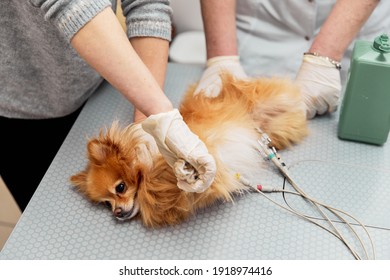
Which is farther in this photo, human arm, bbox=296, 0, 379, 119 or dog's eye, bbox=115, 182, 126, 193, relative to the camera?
human arm, bbox=296, 0, 379, 119

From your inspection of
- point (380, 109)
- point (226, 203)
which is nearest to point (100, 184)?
point (226, 203)

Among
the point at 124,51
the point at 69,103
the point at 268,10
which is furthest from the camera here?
the point at 268,10

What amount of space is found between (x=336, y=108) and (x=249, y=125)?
32 cm

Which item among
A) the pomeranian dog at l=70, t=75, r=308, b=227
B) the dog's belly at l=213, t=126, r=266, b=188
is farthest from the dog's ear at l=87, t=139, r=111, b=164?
the dog's belly at l=213, t=126, r=266, b=188

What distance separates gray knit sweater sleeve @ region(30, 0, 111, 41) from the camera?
803mm

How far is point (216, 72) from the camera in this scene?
1.28m

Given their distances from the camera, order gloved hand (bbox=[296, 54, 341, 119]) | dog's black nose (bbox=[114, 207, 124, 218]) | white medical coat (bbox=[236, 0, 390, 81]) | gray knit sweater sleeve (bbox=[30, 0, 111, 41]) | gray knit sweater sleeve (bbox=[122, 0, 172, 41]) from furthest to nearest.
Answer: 1. white medical coat (bbox=[236, 0, 390, 81])
2. gloved hand (bbox=[296, 54, 341, 119])
3. gray knit sweater sleeve (bbox=[122, 0, 172, 41])
4. dog's black nose (bbox=[114, 207, 124, 218])
5. gray knit sweater sleeve (bbox=[30, 0, 111, 41])

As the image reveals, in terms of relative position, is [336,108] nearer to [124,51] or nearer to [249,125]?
[249,125]

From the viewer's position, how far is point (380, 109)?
105 centimetres

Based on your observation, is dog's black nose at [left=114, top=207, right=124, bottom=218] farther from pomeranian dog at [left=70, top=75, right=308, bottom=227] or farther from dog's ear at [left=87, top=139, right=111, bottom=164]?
dog's ear at [left=87, top=139, right=111, bottom=164]

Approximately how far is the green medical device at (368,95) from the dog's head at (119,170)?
52 cm

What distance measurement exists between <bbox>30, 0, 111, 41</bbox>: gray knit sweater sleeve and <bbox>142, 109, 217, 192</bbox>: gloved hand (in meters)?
A: 0.23

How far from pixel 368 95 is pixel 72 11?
0.73 meters

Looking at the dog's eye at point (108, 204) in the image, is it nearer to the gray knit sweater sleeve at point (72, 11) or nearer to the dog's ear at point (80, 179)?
the dog's ear at point (80, 179)
